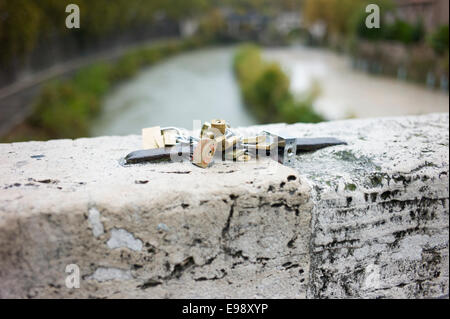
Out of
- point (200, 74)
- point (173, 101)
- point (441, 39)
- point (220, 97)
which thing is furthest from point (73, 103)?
point (441, 39)

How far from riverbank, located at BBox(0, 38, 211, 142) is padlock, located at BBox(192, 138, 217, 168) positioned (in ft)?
9.88

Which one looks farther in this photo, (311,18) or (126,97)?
(311,18)

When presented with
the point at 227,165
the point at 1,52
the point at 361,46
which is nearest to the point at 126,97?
the point at 1,52

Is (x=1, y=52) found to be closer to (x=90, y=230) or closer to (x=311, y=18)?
(x=90, y=230)

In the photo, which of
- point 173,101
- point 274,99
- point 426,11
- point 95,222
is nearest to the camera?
point 95,222

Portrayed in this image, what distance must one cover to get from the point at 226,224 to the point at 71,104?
7700mm

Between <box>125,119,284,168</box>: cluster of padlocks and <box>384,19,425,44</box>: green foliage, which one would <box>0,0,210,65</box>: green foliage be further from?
<box>384,19,425,44</box>: green foliage

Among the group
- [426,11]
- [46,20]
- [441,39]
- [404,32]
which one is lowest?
[441,39]

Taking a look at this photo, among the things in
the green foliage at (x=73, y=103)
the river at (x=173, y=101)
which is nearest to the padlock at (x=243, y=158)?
the green foliage at (x=73, y=103)

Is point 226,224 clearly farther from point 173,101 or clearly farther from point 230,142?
point 173,101

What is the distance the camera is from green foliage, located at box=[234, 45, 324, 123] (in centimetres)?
741

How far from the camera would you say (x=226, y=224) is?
1.06m
